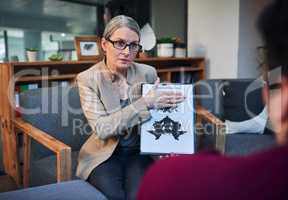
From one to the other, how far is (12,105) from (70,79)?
1.83ft

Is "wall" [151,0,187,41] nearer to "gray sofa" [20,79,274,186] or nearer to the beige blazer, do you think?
"gray sofa" [20,79,274,186]

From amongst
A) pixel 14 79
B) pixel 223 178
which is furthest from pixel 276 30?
pixel 14 79

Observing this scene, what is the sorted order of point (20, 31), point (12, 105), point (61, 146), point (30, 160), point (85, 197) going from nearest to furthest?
point (85, 197) → point (61, 146) → point (30, 160) → point (12, 105) → point (20, 31)

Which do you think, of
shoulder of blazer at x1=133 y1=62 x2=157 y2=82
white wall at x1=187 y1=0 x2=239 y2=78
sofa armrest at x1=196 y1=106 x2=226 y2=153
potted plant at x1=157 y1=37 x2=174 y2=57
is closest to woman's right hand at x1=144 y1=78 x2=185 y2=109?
shoulder of blazer at x1=133 y1=62 x2=157 y2=82

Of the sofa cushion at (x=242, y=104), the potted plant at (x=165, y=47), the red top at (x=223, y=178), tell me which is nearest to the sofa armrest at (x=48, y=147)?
the red top at (x=223, y=178)

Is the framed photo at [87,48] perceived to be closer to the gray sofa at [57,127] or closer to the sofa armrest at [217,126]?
the gray sofa at [57,127]

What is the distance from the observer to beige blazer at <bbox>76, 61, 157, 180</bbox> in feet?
5.17

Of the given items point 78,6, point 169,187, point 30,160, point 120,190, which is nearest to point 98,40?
point 78,6

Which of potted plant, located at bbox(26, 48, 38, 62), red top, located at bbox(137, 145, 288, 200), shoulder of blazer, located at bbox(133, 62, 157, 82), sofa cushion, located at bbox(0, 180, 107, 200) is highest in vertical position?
potted plant, located at bbox(26, 48, 38, 62)

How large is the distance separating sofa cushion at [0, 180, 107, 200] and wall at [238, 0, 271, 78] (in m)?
2.14

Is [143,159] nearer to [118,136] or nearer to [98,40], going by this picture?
[118,136]

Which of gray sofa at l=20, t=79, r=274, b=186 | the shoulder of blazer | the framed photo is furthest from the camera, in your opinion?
the framed photo

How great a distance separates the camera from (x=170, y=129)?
1643mm

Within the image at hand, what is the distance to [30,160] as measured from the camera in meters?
2.08
